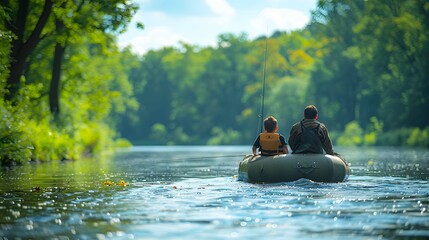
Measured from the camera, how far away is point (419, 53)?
2382 inches

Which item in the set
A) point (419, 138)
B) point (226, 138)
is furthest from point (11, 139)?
point (226, 138)

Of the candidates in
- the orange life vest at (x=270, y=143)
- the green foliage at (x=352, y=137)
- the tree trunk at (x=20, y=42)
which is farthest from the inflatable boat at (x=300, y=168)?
the green foliage at (x=352, y=137)

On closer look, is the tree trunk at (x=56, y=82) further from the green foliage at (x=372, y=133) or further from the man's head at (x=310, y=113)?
the green foliage at (x=372, y=133)

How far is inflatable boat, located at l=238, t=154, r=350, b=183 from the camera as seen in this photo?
1698 centimetres

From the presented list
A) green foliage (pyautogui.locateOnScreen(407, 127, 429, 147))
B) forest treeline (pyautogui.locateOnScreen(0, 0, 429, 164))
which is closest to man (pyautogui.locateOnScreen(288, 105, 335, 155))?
forest treeline (pyautogui.locateOnScreen(0, 0, 429, 164))

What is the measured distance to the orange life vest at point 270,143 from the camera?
17719 mm

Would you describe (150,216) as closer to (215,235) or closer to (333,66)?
(215,235)

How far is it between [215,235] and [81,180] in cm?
1062

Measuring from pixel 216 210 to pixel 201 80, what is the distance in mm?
111201

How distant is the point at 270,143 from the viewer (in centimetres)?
1775

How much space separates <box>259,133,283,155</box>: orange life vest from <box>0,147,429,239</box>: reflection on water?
38.5 inches

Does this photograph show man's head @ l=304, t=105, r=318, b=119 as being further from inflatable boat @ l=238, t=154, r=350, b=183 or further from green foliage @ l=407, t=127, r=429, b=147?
green foliage @ l=407, t=127, r=429, b=147

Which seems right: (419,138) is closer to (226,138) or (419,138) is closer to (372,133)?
(372,133)

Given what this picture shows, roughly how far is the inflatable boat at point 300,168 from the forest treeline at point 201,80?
3231mm
